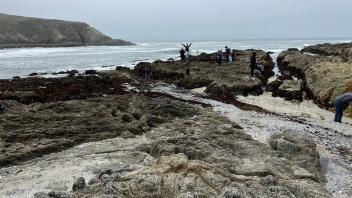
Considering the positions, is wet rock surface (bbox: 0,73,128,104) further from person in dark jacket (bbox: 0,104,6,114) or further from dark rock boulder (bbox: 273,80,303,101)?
dark rock boulder (bbox: 273,80,303,101)

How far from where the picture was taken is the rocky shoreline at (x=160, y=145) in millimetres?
10156

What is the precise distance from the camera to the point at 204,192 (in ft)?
31.8

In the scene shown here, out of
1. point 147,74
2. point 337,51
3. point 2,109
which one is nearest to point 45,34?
point 337,51

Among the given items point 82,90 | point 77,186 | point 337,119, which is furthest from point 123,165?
point 82,90

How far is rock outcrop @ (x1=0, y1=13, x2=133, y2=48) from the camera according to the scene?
474ft

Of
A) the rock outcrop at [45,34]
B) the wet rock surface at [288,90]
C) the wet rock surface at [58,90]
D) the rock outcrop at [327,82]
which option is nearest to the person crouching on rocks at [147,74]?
the wet rock surface at [58,90]

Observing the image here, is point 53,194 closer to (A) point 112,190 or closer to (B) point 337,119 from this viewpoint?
(A) point 112,190

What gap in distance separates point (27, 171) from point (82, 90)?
15.6 meters

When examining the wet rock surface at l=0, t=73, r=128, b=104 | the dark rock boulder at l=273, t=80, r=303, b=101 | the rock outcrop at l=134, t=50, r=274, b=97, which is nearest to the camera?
the wet rock surface at l=0, t=73, r=128, b=104

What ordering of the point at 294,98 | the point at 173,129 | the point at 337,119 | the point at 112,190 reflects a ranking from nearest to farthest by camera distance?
the point at 112,190, the point at 173,129, the point at 337,119, the point at 294,98

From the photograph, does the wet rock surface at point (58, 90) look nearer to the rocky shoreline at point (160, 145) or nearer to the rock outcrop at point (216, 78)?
the rocky shoreline at point (160, 145)

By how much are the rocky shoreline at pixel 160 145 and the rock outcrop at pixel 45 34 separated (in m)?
120

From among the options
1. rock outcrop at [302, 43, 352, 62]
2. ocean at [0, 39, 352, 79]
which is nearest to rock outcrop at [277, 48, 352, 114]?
rock outcrop at [302, 43, 352, 62]

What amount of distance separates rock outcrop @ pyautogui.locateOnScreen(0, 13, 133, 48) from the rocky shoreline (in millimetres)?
120347
